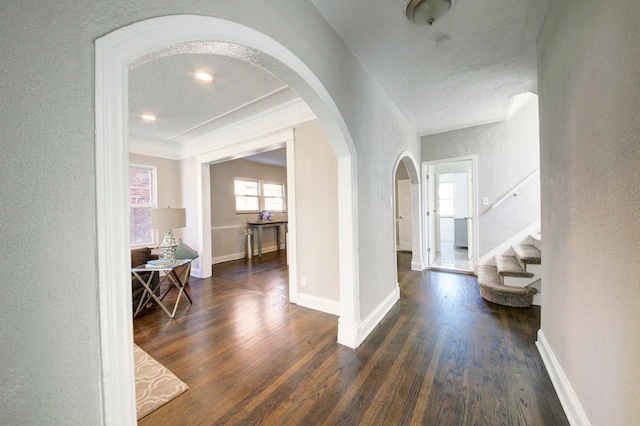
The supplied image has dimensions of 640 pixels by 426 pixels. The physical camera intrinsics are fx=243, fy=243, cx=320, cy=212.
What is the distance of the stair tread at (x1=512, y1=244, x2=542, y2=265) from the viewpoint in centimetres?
284

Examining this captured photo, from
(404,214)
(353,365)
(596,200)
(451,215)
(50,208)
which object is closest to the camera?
(50,208)

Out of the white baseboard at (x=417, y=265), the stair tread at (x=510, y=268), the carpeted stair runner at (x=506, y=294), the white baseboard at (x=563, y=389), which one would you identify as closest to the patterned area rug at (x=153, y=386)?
the white baseboard at (x=563, y=389)

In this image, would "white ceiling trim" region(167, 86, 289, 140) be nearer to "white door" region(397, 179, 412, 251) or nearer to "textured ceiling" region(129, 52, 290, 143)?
"textured ceiling" region(129, 52, 290, 143)

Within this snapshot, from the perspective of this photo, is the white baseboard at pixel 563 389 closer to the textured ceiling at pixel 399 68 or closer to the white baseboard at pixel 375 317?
the white baseboard at pixel 375 317

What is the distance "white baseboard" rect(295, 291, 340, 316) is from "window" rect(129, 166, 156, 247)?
10.8 feet

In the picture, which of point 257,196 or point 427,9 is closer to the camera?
point 427,9

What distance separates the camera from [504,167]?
385 centimetres

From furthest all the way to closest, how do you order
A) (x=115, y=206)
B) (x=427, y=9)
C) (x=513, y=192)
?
(x=513, y=192), (x=427, y=9), (x=115, y=206)

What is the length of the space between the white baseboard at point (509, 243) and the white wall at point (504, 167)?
50mm

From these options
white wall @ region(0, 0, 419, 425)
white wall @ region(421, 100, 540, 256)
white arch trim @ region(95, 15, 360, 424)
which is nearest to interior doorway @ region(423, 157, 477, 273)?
Answer: white wall @ region(421, 100, 540, 256)

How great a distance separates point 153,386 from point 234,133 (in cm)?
326

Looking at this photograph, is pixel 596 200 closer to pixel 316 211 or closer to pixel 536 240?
pixel 316 211

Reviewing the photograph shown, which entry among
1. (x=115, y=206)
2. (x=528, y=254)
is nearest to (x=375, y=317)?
(x=528, y=254)

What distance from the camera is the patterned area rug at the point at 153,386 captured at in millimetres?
1520
